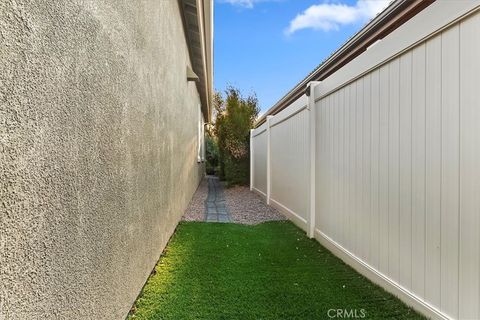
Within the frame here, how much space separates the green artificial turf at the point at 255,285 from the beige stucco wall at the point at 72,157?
38 centimetres

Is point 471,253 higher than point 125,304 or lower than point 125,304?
higher

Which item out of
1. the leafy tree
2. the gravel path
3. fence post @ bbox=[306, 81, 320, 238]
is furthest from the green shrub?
fence post @ bbox=[306, 81, 320, 238]

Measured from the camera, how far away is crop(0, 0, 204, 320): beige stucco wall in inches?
45.6

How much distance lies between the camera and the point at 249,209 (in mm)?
8578

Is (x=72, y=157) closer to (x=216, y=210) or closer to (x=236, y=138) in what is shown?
(x=216, y=210)

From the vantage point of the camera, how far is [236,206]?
9125 millimetres

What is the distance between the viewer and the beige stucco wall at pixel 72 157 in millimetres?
1157

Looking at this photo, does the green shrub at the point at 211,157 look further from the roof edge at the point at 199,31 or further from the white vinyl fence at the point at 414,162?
the white vinyl fence at the point at 414,162

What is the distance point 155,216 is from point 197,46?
22.3 ft

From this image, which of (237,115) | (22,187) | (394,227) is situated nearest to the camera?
(22,187)

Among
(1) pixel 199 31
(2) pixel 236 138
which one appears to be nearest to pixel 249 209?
(1) pixel 199 31

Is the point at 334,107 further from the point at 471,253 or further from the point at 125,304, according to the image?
the point at 125,304

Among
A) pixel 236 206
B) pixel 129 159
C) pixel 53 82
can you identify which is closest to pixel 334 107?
pixel 129 159

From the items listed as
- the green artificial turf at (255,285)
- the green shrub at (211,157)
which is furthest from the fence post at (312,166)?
the green shrub at (211,157)
